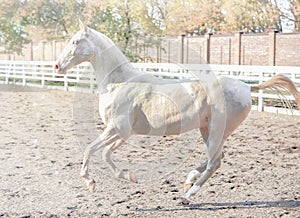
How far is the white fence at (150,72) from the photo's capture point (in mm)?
11971

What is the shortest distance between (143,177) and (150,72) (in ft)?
7.18

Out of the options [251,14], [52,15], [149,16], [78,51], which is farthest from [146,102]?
→ [149,16]

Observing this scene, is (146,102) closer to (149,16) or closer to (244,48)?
(244,48)

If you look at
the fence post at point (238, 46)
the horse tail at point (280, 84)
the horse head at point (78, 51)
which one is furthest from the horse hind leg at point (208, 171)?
the fence post at point (238, 46)

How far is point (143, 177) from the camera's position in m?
5.28

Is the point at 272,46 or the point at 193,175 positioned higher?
the point at 272,46

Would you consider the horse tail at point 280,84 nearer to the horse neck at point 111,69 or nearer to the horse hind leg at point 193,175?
Result: the horse hind leg at point 193,175

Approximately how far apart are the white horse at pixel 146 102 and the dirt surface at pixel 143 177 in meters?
0.29

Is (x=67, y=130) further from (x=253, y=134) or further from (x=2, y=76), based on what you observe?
(x=2, y=76)

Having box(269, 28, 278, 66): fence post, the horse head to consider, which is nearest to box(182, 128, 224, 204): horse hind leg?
the horse head

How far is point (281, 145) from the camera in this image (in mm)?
7574

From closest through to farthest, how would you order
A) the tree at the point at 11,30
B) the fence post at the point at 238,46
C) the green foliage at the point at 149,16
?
the green foliage at the point at 149,16, the fence post at the point at 238,46, the tree at the point at 11,30

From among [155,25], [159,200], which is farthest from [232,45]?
[159,200]

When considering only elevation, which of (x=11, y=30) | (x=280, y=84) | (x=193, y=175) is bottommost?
(x=193, y=175)
